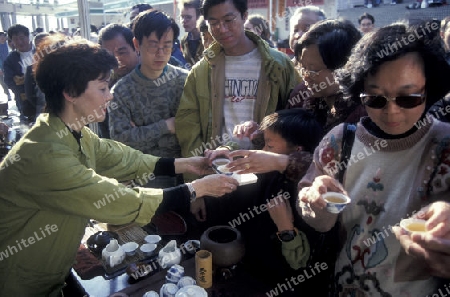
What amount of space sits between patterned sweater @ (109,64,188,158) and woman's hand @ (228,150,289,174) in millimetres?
1110

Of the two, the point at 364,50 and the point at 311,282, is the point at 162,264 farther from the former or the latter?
the point at 364,50

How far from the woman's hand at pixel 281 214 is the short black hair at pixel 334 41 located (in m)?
0.95

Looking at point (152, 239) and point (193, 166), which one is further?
point (193, 166)

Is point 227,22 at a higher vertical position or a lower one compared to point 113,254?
higher

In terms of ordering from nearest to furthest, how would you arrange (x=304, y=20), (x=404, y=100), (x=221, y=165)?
1. (x=404, y=100)
2. (x=221, y=165)
3. (x=304, y=20)

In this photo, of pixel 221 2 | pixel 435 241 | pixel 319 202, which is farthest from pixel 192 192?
pixel 221 2

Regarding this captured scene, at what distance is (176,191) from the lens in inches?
85.1

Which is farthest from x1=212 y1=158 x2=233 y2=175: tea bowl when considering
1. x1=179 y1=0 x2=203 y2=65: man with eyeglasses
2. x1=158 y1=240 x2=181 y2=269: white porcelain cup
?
x1=179 y1=0 x2=203 y2=65: man with eyeglasses

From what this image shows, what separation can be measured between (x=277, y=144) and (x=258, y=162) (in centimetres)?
22

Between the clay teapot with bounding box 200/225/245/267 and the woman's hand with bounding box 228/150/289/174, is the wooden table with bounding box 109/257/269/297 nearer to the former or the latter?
the clay teapot with bounding box 200/225/245/267

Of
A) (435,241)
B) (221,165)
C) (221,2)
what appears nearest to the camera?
(435,241)

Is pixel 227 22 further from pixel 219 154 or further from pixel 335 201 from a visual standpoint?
pixel 335 201

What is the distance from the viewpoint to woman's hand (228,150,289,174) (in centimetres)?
211

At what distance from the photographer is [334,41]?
2.19 m
